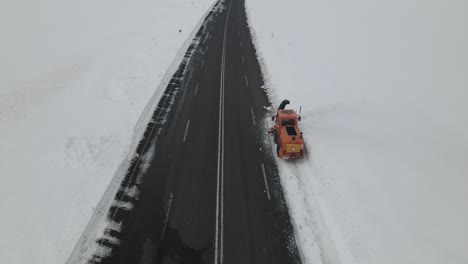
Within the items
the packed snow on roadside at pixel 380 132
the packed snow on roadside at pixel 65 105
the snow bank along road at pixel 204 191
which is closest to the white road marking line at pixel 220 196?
the snow bank along road at pixel 204 191

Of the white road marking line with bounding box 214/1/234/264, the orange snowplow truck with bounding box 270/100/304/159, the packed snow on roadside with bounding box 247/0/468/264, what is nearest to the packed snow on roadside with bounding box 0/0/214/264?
the white road marking line with bounding box 214/1/234/264

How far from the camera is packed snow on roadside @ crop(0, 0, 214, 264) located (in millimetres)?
13984

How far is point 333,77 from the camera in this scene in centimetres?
2859

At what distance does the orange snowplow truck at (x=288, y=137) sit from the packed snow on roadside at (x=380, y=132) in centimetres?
60

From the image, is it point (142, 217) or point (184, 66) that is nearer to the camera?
point (142, 217)

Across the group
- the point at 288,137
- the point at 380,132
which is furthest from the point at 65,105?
the point at 380,132

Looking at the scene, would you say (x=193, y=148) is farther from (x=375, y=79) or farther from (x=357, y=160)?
(x=375, y=79)

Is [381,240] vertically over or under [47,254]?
under

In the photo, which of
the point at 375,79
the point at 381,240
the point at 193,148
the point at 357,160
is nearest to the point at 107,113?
the point at 193,148

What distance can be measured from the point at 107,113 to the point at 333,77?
18100 mm

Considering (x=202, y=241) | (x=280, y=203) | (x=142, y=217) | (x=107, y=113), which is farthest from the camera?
(x=107, y=113)

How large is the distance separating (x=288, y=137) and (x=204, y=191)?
5382 mm

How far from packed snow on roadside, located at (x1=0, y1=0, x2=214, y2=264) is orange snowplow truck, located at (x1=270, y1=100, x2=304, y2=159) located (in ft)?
27.3

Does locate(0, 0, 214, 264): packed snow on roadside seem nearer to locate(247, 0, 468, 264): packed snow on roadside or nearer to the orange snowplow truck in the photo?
the orange snowplow truck
